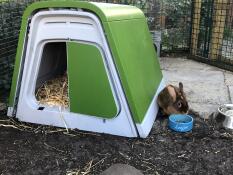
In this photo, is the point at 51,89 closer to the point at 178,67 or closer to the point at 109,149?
the point at 109,149

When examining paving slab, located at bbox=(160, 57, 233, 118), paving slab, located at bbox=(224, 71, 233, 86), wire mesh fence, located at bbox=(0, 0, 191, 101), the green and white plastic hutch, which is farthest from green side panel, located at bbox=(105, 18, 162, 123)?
wire mesh fence, located at bbox=(0, 0, 191, 101)

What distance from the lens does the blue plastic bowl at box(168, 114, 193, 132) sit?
3137 mm

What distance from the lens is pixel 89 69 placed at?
2953mm

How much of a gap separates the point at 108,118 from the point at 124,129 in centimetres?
17

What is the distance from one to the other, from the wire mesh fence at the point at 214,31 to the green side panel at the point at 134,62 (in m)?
2.30

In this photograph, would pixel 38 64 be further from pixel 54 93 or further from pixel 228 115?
pixel 228 115

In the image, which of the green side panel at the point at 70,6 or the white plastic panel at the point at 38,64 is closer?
the green side panel at the point at 70,6

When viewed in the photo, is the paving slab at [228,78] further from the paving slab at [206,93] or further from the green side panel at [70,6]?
the green side panel at [70,6]

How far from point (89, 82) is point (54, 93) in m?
0.65

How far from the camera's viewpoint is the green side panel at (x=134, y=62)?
2.84 meters

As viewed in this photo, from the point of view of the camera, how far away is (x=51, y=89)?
3.57 metres

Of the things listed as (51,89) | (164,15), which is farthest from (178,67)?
(51,89)

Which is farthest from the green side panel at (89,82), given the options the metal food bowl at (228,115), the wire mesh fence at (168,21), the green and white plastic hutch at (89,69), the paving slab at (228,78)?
the wire mesh fence at (168,21)

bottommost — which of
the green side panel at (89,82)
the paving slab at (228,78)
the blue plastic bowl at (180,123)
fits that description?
the paving slab at (228,78)
